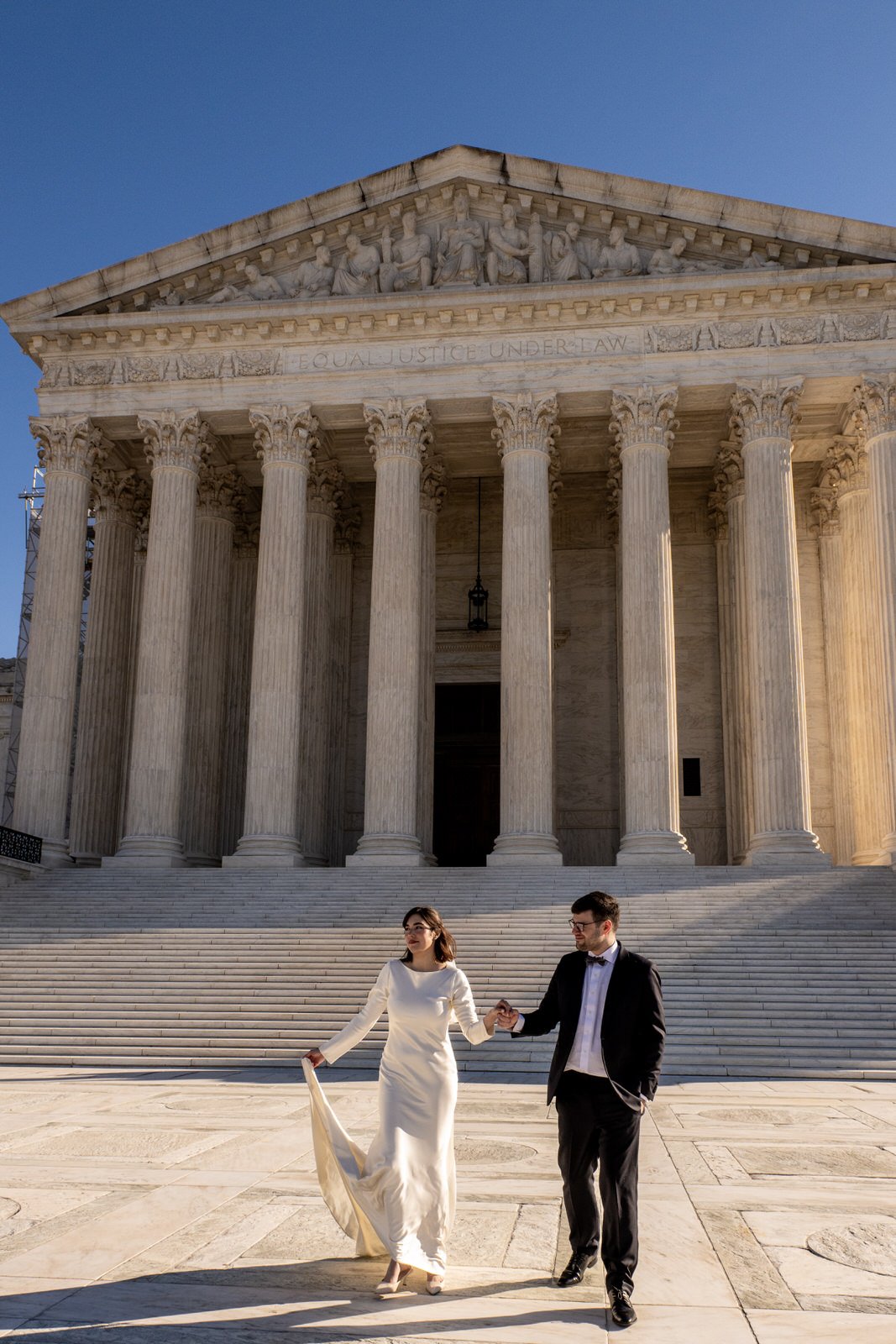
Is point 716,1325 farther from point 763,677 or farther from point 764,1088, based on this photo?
point 763,677

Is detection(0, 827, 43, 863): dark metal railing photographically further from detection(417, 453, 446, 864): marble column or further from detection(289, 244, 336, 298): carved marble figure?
detection(289, 244, 336, 298): carved marble figure

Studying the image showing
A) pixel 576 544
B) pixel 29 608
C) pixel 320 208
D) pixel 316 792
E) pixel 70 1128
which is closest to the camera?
pixel 70 1128

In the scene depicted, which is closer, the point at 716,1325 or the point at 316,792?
the point at 716,1325

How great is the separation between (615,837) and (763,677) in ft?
28.6

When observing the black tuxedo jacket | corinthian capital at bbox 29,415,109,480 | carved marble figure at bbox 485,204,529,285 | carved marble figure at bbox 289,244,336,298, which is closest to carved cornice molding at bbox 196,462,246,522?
corinthian capital at bbox 29,415,109,480

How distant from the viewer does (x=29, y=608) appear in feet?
172

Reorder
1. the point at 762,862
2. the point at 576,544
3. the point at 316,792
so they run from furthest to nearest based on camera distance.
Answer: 1. the point at 576,544
2. the point at 316,792
3. the point at 762,862

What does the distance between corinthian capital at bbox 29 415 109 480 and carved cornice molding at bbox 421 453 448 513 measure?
892 centimetres

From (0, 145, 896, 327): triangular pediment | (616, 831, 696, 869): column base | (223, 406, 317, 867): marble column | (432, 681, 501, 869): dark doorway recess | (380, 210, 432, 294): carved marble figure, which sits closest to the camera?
(616, 831, 696, 869): column base

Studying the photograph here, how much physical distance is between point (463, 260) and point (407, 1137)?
2777 cm

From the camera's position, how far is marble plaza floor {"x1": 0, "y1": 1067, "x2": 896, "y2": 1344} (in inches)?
235

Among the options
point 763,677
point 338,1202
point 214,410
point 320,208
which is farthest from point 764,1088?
point 320,208

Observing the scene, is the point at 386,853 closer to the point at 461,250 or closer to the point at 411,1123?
the point at 461,250

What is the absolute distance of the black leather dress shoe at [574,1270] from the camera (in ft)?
22.0
